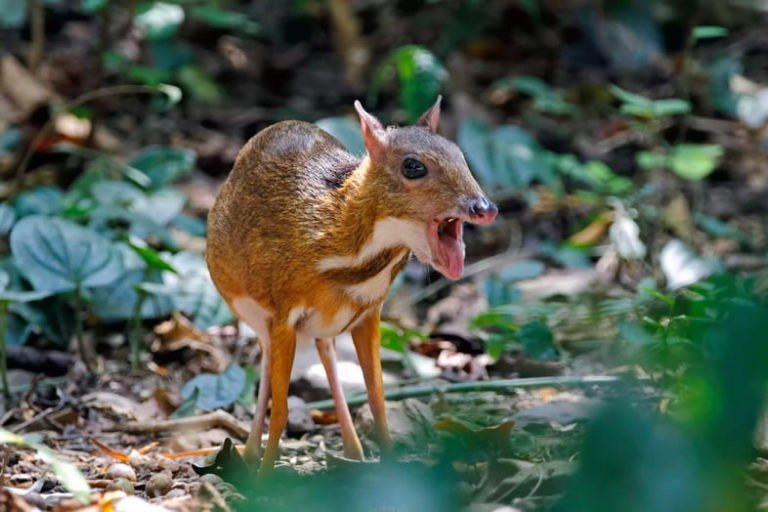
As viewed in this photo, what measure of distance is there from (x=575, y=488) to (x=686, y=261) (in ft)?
15.9

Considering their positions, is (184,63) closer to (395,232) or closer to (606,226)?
(606,226)

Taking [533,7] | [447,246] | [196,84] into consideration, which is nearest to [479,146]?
[533,7]

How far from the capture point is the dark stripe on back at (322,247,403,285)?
13.0 feet

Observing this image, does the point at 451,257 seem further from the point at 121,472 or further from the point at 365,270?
the point at 121,472

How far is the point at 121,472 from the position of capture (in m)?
4.21

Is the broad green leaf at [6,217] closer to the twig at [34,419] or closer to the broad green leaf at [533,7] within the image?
the twig at [34,419]

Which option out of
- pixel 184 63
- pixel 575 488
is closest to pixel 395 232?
pixel 575 488

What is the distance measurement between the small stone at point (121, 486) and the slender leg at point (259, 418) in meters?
0.48

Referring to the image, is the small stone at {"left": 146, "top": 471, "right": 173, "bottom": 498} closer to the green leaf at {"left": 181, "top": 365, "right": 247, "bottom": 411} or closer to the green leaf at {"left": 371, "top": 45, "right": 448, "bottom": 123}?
the green leaf at {"left": 181, "top": 365, "right": 247, "bottom": 411}

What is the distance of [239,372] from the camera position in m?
5.12

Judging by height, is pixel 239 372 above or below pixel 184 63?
below

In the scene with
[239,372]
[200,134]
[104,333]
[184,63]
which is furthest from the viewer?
[200,134]

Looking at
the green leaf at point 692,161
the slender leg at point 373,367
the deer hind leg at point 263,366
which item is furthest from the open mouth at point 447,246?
the green leaf at point 692,161

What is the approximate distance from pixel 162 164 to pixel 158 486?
10.4 ft
